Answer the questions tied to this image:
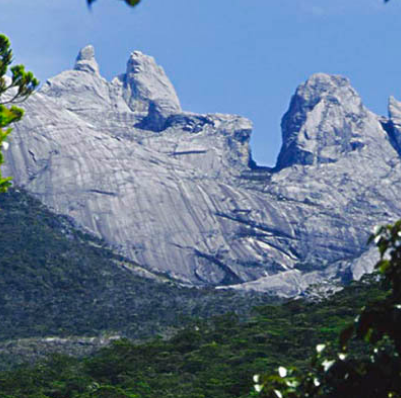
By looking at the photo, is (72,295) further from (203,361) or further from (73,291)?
(203,361)

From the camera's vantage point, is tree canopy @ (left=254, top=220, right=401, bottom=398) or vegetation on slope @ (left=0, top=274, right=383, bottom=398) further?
vegetation on slope @ (left=0, top=274, right=383, bottom=398)

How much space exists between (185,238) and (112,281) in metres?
38.0

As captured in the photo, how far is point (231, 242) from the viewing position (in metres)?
197

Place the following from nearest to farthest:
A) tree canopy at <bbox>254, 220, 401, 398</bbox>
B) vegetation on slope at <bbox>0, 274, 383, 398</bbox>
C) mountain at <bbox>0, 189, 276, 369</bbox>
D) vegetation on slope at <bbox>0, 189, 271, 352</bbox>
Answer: tree canopy at <bbox>254, 220, 401, 398</bbox>, vegetation on slope at <bbox>0, 274, 383, 398</bbox>, mountain at <bbox>0, 189, 276, 369</bbox>, vegetation on slope at <bbox>0, 189, 271, 352</bbox>

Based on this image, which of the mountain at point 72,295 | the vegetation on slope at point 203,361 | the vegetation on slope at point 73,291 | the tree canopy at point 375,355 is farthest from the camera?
the vegetation on slope at point 73,291

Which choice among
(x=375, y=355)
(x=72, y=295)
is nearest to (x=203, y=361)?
(x=375, y=355)

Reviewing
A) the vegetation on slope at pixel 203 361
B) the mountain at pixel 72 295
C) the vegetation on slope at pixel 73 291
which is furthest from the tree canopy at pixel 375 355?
the vegetation on slope at pixel 73 291

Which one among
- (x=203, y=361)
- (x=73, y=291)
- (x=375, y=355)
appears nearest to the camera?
(x=375, y=355)

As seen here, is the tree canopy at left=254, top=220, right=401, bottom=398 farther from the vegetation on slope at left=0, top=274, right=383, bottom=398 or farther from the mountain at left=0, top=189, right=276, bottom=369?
the mountain at left=0, top=189, right=276, bottom=369

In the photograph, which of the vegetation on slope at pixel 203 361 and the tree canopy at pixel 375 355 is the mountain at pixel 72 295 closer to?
the vegetation on slope at pixel 203 361

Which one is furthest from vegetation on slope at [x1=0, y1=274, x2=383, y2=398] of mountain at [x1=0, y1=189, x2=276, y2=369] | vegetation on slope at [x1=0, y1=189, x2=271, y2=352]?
vegetation on slope at [x1=0, y1=189, x2=271, y2=352]

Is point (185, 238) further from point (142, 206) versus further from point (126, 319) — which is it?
point (126, 319)

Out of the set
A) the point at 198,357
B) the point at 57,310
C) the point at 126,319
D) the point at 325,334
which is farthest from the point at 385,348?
the point at 57,310

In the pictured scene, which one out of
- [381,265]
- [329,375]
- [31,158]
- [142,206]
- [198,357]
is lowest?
[198,357]
